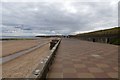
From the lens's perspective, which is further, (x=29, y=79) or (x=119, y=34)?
(x=119, y=34)

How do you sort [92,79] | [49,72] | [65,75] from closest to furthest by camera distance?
[92,79]
[65,75]
[49,72]

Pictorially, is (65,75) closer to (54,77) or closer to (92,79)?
(54,77)

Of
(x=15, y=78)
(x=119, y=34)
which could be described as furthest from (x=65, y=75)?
(x=119, y=34)

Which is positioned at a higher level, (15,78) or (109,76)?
(109,76)

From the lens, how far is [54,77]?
403 cm

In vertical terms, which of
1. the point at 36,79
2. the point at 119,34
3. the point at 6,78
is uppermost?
the point at 119,34

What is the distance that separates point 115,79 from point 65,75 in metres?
1.37

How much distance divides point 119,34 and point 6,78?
1830 cm

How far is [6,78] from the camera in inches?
296

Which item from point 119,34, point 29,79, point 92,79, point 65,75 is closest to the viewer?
point 29,79

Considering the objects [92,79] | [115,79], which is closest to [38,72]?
[92,79]

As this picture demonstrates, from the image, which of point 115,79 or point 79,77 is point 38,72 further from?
point 115,79

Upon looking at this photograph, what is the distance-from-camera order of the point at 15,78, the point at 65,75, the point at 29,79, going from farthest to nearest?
the point at 15,78 → the point at 65,75 → the point at 29,79

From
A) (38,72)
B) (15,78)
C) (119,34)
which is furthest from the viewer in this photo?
(119,34)
